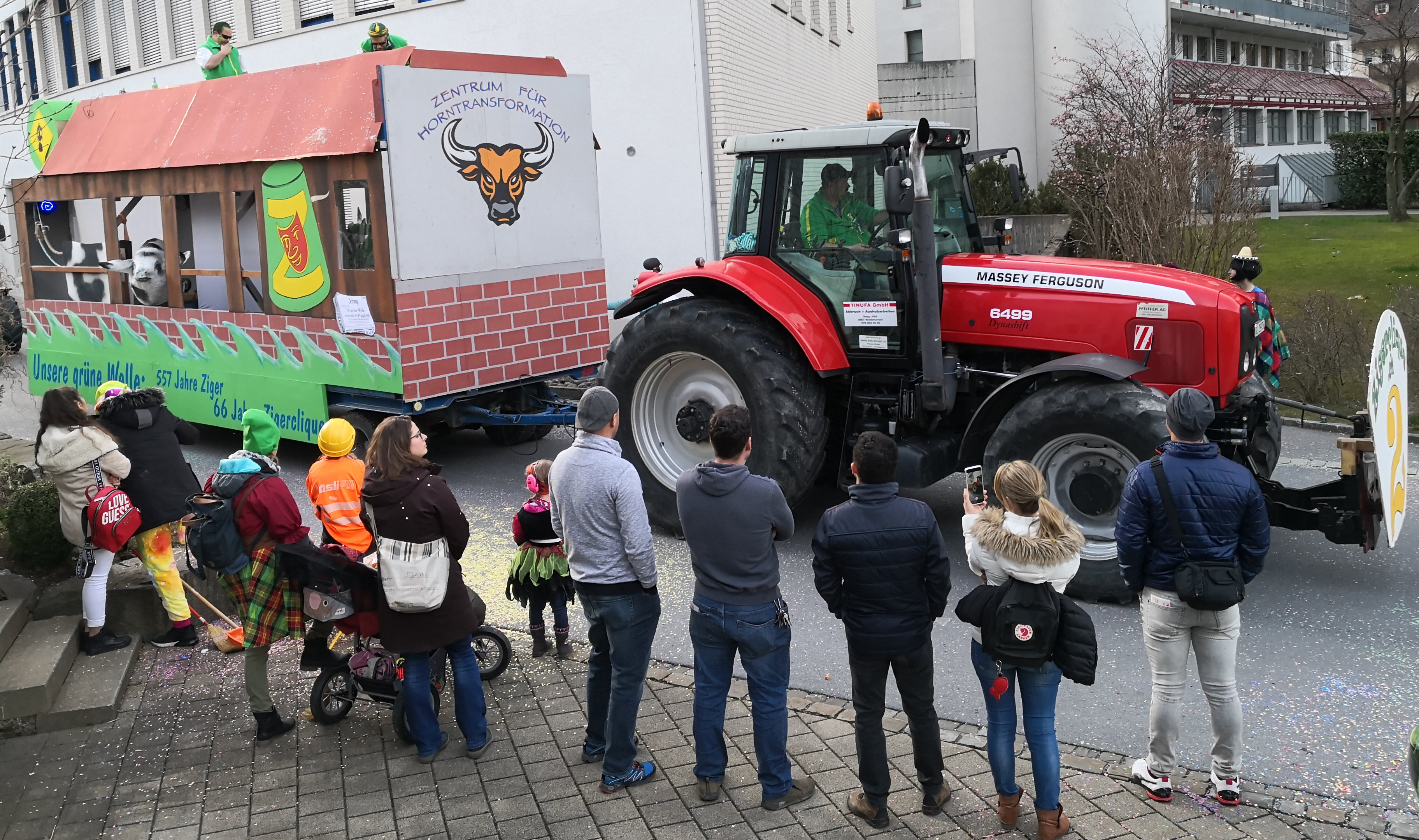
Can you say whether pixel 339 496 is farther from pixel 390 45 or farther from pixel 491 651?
pixel 390 45

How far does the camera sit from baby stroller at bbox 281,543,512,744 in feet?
16.7

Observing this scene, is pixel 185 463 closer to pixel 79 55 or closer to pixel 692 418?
pixel 692 418

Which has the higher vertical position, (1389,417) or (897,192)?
(897,192)

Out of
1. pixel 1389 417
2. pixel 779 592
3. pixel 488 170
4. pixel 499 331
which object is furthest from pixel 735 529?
pixel 488 170

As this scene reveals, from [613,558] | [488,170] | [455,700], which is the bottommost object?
[455,700]

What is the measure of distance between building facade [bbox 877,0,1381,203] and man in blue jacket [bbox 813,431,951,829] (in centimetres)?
1463

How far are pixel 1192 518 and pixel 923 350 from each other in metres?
2.63

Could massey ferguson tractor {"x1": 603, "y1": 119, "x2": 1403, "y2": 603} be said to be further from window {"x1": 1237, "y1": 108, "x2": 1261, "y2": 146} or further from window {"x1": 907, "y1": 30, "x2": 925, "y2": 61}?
window {"x1": 1237, "y1": 108, "x2": 1261, "y2": 146}

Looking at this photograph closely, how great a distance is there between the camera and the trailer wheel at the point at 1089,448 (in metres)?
6.11

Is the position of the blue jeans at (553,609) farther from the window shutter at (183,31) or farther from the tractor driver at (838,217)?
the window shutter at (183,31)

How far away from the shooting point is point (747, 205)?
7.66 m

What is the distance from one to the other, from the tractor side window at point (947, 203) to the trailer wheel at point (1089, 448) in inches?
47.6

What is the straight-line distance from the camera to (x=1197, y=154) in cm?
1411

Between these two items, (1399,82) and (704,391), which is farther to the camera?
(1399,82)
